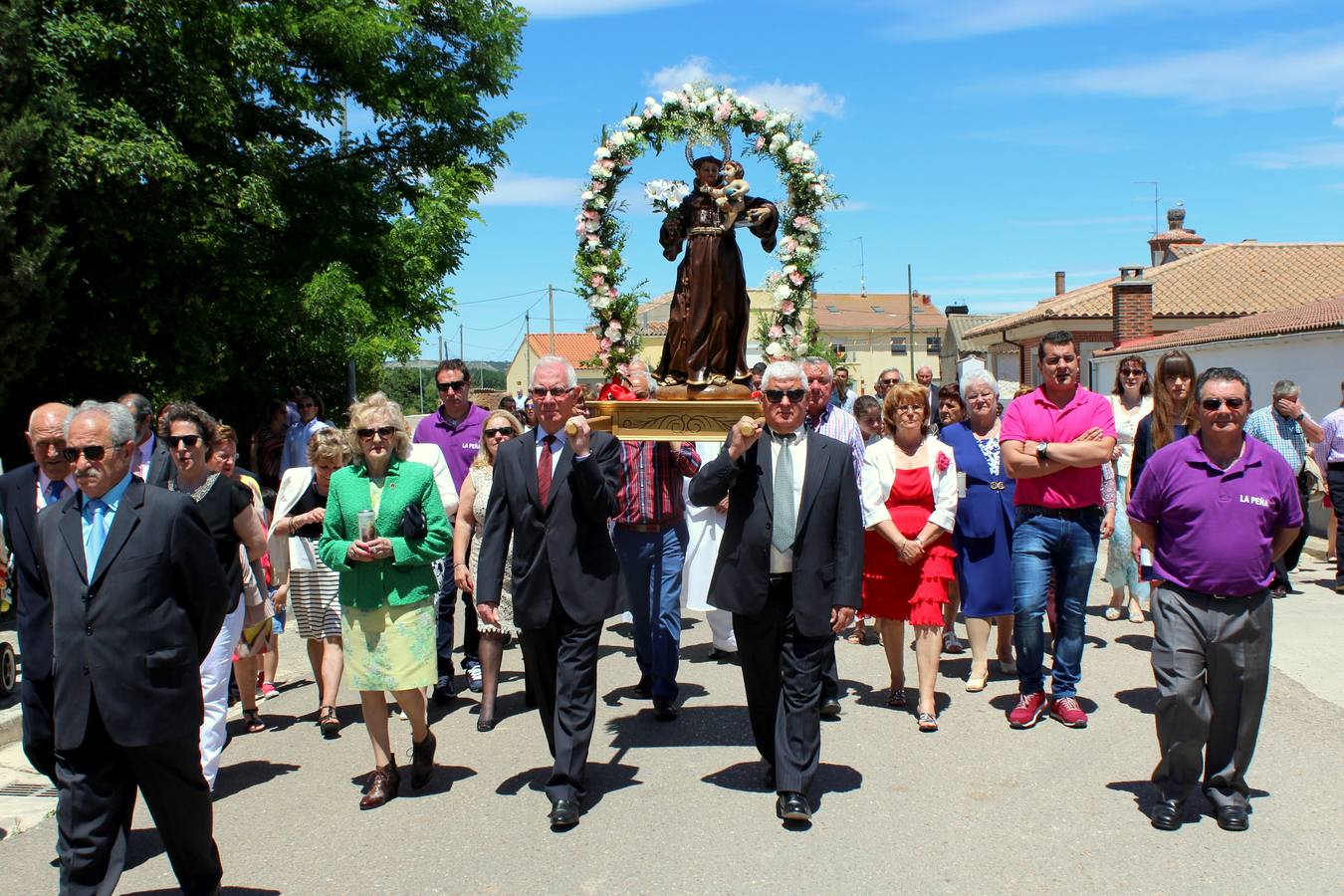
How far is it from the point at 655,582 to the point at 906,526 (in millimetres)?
1551

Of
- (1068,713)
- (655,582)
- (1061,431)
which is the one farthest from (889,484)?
(1068,713)

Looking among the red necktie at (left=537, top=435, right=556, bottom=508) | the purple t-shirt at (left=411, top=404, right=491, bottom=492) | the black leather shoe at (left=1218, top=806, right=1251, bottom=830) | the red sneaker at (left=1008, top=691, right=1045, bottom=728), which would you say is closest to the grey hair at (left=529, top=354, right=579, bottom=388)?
the red necktie at (left=537, top=435, right=556, bottom=508)

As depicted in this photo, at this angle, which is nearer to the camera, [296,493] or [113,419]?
[113,419]

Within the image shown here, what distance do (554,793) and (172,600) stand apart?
6.46ft

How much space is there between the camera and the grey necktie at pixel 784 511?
18.0 feet

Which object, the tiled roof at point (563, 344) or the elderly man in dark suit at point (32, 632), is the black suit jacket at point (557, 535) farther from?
the tiled roof at point (563, 344)

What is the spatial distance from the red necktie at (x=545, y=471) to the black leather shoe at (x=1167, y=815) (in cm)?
303

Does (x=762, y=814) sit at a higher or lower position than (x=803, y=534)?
lower

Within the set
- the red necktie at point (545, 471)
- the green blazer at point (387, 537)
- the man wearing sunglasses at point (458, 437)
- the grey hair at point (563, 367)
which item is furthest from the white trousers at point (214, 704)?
the man wearing sunglasses at point (458, 437)

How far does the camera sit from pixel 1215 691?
16.9 feet

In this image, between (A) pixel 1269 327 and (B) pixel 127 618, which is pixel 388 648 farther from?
(A) pixel 1269 327

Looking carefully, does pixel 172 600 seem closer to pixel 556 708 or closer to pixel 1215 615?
pixel 556 708

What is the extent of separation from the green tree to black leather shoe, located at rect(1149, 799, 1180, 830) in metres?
10.2

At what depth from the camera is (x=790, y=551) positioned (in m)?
5.47
